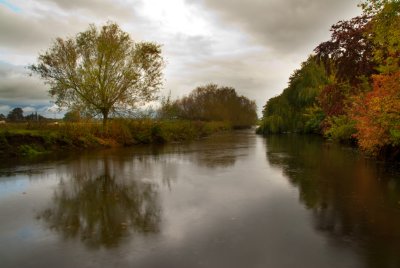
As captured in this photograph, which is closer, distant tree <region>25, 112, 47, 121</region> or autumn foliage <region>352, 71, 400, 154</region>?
autumn foliage <region>352, 71, 400, 154</region>

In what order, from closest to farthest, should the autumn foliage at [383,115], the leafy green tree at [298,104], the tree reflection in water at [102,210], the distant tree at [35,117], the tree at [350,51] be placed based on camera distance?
1. the tree reflection in water at [102,210]
2. the autumn foliage at [383,115]
3. the tree at [350,51]
4. the distant tree at [35,117]
5. the leafy green tree at [298,104]

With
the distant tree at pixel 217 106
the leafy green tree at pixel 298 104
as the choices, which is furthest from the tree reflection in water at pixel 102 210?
the distant tree at pixel 217 106

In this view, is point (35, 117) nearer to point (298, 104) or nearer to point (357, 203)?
point (357, 203)

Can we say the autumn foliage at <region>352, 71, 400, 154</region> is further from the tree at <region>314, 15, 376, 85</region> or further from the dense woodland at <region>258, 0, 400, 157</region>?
the tree at <region>314, 15, 376, 85</region>

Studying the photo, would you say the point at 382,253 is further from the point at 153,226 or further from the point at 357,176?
the point at 357,176

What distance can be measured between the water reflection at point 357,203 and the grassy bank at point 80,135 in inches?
532

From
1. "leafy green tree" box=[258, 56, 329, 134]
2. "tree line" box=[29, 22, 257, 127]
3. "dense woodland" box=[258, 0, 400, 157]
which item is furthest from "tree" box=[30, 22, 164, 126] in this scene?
"leafy green tree" box=[258, 56, 329, 134]

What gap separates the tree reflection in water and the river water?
0.02 metres

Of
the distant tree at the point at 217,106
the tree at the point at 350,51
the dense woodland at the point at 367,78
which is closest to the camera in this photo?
the dense woodland at the point at 367,78

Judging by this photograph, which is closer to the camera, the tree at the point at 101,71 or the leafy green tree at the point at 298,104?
the tree at the point at 101,71

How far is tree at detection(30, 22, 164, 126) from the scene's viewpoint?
84.4 feet

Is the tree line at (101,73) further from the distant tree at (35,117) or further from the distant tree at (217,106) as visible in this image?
the distant tree at (217,106)

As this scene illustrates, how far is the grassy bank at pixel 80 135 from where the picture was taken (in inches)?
757

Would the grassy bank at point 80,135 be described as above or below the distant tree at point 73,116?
below
